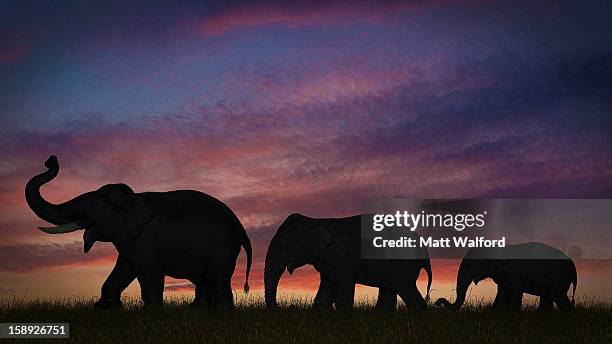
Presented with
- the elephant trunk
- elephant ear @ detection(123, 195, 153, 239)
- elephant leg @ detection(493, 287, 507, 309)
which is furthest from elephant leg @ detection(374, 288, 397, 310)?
elephant ear @ detection(123, 195, 153, 239)

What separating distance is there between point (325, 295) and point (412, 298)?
2.06 metres

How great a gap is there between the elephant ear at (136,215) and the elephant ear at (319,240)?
4737mm

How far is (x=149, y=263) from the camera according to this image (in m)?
17.9

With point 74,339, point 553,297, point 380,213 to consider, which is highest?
point 380,213

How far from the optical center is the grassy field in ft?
46.3

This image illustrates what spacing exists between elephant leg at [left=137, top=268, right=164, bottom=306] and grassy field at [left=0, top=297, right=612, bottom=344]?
0.97ft

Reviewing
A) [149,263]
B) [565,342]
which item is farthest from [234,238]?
[565,342]

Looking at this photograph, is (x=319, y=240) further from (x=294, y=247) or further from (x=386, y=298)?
(x=386, y=298)

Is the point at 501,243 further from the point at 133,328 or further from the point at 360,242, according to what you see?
the point at 133,328

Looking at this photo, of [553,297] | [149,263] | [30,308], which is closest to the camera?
[149,263]

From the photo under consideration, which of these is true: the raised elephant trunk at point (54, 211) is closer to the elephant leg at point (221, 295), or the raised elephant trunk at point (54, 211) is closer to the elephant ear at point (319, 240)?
the elephant leg at point (221, 295)

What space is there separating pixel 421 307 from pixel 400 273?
3.08 ft

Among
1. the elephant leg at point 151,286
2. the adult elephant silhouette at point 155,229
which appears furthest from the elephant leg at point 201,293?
the elephant leg at point 151,286

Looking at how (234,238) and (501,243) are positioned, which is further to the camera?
(501,243)
